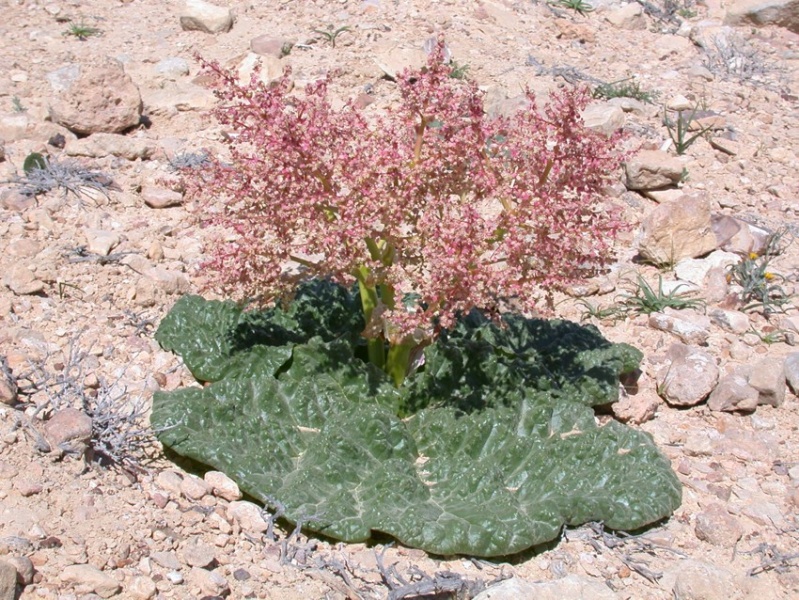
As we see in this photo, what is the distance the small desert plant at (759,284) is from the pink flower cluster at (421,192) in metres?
2.53

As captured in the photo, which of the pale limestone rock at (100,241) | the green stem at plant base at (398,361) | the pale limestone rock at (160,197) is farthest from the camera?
the pale limestone rock at (160,197)

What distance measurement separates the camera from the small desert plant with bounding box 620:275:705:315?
611 cm

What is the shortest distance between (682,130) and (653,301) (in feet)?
8.14

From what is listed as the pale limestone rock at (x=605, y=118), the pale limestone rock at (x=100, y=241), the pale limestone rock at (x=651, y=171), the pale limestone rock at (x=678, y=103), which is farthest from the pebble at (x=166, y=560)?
the pale limestone rock at (x=678, y=103)

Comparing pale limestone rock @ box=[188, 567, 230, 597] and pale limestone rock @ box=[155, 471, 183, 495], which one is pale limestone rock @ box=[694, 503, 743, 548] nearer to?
pale limestone rock @ box=[188, 567, 230, 597]

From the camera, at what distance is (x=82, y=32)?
917cm

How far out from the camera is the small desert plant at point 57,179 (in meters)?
6.38

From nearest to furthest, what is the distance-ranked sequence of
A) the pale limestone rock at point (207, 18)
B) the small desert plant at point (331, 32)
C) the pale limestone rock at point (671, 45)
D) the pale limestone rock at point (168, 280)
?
the pale limestone rock at point (168, 280) → the small desert plant at point (331, 32) → the pale limestone rock at point (207, 18) → the pale limestone rock at point (671, 45)

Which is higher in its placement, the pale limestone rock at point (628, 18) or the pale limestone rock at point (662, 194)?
the pale limestone rock at point (628, 18)

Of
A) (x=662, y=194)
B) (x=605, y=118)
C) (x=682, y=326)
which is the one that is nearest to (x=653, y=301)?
(x=682, y=326)

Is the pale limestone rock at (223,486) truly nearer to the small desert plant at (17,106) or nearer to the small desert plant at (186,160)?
the small desert plant at (186,160)

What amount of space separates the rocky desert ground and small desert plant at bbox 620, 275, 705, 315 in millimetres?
50

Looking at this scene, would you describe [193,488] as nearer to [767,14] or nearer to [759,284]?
[759,284]

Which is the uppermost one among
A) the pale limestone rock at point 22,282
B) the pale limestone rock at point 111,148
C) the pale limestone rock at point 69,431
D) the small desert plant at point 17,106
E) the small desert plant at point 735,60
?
the pale limestone rock at point 69,431
